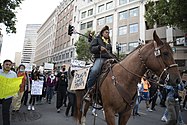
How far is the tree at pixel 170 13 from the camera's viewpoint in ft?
39.5

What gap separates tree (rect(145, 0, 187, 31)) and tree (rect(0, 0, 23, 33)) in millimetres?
12472

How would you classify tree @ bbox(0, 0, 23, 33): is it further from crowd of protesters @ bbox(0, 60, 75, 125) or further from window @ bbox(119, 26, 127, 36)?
window @ bbox(119, 26, 127, 36)

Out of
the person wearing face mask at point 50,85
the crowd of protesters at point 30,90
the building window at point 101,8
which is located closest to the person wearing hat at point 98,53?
the crowd of protesters at point 30,90

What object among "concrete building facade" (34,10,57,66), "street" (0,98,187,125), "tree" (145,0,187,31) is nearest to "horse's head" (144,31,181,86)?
"street" (0,98,187,125)

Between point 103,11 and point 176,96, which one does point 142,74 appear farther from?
point 103,11

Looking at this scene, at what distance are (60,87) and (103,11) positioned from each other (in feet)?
125

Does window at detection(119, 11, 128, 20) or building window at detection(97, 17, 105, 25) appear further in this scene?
building window at detection(97, 17, 105, 25)

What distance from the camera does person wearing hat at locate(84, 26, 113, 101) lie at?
3.99 metres

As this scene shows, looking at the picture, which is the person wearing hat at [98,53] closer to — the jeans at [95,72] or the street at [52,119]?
the jeans at [95,72]

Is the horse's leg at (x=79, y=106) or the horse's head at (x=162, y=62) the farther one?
the horse's leg at (x=79, y=106)

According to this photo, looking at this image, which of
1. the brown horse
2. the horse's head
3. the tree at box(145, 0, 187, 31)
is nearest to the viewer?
the horse's head

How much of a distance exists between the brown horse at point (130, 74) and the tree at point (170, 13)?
10.6 m

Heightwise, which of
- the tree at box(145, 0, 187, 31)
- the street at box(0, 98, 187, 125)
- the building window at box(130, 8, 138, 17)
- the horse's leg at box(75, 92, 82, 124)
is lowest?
the street at box(0, 98, 187, 125)

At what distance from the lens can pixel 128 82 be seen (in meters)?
3.45
